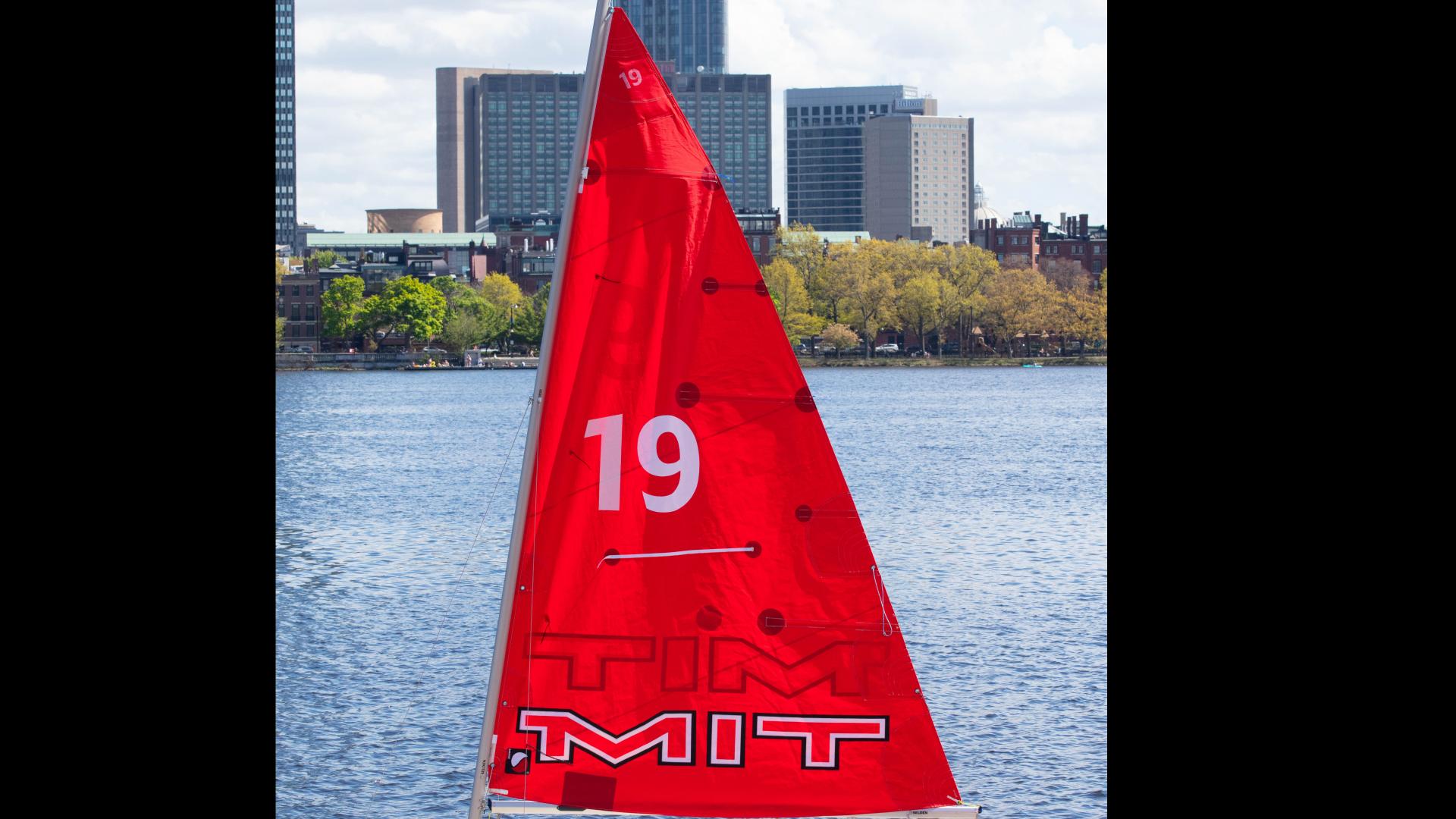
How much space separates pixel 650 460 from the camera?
6.11 m

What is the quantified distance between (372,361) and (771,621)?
451 ft

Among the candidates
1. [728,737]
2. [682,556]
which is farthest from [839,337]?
[682,556]

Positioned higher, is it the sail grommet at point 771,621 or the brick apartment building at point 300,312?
the brick apartment building at point 300,312

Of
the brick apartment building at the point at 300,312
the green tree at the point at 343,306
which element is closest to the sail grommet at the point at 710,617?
the green tree at the point at 343,306

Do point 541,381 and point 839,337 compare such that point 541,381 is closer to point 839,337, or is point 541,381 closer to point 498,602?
point 498,602

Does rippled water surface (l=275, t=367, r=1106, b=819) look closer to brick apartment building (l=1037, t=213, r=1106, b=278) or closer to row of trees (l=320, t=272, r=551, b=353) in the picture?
row of trees (l=320, t=272, r=551, b=353)

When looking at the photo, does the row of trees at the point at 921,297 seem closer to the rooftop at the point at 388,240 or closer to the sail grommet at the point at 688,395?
the rooftop at the point at 388,240

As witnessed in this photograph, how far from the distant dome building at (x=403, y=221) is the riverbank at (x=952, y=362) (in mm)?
78308

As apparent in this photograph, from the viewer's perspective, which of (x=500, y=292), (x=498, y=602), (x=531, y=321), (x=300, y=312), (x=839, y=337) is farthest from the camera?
(x=300, y=312)

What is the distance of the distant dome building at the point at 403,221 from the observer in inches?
7702

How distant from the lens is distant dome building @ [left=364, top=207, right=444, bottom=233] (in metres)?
196

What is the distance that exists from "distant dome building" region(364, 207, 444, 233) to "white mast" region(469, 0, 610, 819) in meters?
192
